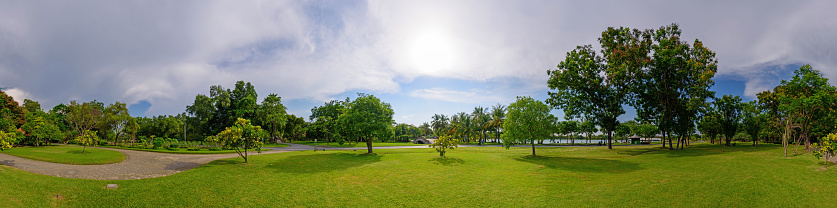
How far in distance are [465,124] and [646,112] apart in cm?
3623

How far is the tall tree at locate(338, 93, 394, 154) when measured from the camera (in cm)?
2550

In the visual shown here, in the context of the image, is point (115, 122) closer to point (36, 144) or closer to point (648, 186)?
point (36, 144)

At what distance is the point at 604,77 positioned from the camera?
32656mm

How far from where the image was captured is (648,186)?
37.8 ft

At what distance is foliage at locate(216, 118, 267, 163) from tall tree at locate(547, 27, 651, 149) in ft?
96.7

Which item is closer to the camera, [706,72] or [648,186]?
[648,186]

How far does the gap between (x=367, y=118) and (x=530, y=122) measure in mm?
13248

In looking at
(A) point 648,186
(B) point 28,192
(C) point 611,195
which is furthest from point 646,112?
(B) point 28,192

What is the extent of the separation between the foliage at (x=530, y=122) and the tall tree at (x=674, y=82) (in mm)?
13782

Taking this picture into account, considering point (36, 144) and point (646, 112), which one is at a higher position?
point (646, 112)

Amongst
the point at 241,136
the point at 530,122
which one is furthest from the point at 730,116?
the point at 241,136

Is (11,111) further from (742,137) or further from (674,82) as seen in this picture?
(742,137)

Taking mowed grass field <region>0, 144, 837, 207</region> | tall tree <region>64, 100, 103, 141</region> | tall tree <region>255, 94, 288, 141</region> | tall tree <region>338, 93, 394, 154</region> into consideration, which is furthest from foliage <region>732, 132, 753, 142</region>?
tall tree <region>64, 100, 103, 141</region>

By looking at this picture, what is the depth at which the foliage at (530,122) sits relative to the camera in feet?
79.0
